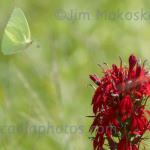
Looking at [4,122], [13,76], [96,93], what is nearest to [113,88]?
[96,93]

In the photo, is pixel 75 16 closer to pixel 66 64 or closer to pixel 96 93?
pixel 66 64

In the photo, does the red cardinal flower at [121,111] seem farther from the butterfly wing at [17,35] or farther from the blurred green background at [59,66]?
the blurred green background at [59,66]

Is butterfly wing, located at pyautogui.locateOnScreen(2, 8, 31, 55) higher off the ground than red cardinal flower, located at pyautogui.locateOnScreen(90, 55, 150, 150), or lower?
higher

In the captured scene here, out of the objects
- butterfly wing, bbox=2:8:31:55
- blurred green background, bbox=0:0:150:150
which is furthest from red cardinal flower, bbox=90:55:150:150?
blurred green background, bbox=0:0:150:150

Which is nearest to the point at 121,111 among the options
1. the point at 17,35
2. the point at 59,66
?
the point at 17,35

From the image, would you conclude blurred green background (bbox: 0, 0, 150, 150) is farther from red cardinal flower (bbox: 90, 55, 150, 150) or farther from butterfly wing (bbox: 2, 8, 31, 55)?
red cardinal flower (bbox: 90, 55, 150, 150)

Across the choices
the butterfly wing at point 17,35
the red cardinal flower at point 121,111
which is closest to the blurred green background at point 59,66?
the butterfly wing at point 17,35
